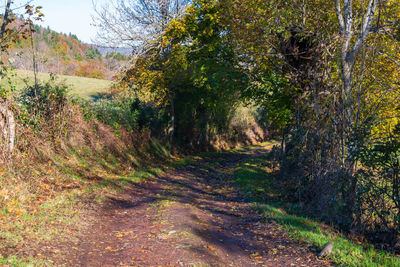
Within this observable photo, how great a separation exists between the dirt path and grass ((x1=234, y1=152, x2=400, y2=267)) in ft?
1.02

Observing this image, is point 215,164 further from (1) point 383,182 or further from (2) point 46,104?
(1) point 383,182

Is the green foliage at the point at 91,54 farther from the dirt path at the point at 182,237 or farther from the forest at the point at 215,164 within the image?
the dirt path at the point at 182,237

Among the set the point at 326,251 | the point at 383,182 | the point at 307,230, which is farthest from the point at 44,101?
the point at 383,182

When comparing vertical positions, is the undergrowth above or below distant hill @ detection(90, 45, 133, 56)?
below

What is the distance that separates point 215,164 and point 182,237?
15.9 metres

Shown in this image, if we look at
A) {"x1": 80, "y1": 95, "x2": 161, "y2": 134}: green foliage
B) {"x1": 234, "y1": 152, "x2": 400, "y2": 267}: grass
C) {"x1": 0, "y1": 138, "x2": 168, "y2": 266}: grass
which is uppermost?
{"x1": 80, "y1": 95, "x2": 161, "y2": 134}: green foliage

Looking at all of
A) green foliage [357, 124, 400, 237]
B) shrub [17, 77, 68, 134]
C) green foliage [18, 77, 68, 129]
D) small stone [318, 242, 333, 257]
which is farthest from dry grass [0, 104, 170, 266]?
green foliage [357, 124, 400, 237]

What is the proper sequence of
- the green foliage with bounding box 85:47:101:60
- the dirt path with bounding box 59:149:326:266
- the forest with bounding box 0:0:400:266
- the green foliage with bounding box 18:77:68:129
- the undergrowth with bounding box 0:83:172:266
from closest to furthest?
the dirt path with bounding box 59:149:326:266, the undergrowth with bounding box 0:83:172:266, the forest with bounding box 0:0:400:266, the green foliage with bounding box 18:77:68:129, the green foliage with bounding box 85:47:101:60

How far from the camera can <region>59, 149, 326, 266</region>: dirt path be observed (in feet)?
18.7

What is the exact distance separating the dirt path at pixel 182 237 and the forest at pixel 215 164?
0.16 ft

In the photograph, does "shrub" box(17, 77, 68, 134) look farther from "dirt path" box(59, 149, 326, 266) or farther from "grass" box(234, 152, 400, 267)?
"grass" box(234, 152, 400, 267)

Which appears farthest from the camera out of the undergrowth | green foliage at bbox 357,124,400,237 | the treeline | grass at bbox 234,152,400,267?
the treeline

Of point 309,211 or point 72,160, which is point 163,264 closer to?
point 309,211

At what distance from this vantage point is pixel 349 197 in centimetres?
792
